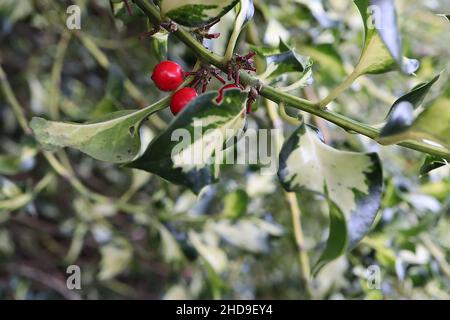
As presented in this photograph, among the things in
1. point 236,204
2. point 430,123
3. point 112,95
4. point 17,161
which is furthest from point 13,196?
point 430,123

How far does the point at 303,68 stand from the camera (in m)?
0.45

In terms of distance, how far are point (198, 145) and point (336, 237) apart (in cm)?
11

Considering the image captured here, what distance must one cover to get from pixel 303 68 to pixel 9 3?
2.31 ft

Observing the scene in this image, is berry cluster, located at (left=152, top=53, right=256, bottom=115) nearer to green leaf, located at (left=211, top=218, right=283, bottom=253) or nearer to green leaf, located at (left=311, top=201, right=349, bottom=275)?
green leaf, located at (left=311, top=201, right=349, bottom=275)

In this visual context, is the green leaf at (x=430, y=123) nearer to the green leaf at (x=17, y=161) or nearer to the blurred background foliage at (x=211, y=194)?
the blurred background foliage at (x=211, y=194)

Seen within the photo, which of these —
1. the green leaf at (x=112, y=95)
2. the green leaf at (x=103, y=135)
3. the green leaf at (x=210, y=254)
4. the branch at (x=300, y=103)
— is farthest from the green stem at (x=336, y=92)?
the green leaf at (x=210, y=254)

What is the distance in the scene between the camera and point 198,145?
0.38m

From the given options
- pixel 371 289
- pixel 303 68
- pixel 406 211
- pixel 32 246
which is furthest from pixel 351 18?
pixel 32 246

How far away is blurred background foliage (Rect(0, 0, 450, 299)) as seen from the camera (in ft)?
2.90

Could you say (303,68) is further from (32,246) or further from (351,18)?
(32,246)

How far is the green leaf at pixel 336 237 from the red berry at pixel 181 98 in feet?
0.43

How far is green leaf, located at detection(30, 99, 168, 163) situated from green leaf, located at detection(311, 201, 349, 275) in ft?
0.50

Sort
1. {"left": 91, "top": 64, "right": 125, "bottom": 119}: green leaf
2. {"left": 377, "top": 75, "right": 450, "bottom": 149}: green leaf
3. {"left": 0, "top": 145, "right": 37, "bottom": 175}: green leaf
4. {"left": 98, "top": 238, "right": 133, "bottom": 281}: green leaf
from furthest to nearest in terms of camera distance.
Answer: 1. {"left": 98, "top": 238, "right": 133, "bottom": 281}: green leaf
2. {"left": 0, "top": 145, "right": 37, "bottom": 175}: green leaf
3. {"left": 91, "top": 64, "right": 125, "bottom": 119}: green leaf
4. {"left": 377, "top": 75, "right": 450, "bottom": 149}: green leaf

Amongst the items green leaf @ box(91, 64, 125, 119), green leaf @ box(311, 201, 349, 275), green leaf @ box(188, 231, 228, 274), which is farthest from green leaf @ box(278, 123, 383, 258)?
green leaf @ box(188, 231, 228, 274)
